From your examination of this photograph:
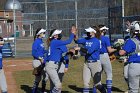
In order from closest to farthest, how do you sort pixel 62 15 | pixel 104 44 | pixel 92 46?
pixel 92 46 < pixel 104 44 < pixel 62 15

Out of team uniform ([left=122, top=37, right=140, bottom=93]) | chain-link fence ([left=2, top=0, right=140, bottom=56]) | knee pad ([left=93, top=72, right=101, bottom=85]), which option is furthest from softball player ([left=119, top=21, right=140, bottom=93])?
chain-link fence ([left=2, top=0, right=140, bottom=56])

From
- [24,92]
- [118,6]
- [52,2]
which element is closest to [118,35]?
[118,6]

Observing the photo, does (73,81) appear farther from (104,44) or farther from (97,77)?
(97,77)

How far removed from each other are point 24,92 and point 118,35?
12768mm

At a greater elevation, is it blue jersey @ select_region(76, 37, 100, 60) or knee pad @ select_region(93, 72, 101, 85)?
blue jersey @ select_region(76, 37, 100, 60)

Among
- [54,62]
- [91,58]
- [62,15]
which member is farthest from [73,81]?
[62,15]

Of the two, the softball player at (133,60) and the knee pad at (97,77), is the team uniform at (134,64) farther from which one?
the knee pad at (97,77)

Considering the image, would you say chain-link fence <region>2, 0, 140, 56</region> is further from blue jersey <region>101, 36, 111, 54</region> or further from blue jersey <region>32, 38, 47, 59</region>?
blue jersey <region>32, 38, 47, 59</region>

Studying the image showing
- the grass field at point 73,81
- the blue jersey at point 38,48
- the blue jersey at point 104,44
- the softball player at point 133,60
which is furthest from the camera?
the grass field at point 73,81

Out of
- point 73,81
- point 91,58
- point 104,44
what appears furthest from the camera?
point 73,81

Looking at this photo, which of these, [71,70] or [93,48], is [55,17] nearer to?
[71,70]

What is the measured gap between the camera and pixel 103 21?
2825 centimetres

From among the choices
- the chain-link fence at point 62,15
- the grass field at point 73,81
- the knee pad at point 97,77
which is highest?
the chain-link fence at point 62,15

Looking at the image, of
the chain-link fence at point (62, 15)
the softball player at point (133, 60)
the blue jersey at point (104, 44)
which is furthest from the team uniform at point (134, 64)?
the chain-link fence at point (62, 15)
